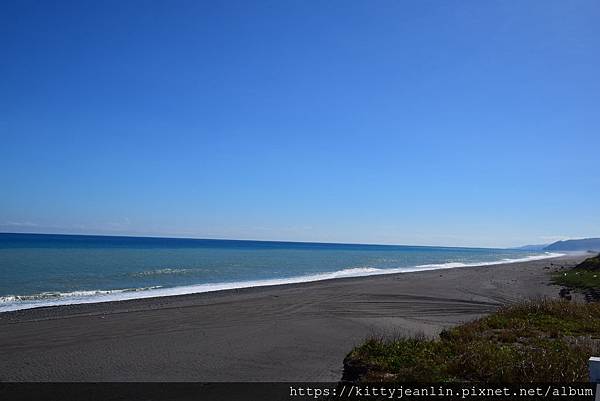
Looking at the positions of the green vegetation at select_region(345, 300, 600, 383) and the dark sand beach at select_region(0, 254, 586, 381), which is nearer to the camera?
the green vegetation at select_region(345, 300, 600, 383)

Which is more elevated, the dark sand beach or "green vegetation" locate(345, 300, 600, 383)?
"green vegetation" locate(345, 300, 600, 383)

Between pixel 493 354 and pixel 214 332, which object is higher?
pixel 493 354

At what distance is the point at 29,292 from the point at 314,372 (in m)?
19.5

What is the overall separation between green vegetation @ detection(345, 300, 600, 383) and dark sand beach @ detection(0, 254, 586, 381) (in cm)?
233

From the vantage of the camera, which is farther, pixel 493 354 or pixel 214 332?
pixel 214 332

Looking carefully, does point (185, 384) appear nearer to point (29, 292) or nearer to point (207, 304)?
point (207, 304)

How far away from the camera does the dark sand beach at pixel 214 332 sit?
10086mm

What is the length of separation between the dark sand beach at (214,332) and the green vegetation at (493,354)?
2334 millimetres

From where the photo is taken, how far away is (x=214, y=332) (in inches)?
555

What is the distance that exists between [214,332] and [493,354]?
29.6ft

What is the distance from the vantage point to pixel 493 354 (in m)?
7.58

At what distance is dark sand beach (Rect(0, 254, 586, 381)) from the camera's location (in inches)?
397

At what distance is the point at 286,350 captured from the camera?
472 inches

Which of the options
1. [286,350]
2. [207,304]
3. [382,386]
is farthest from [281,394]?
[207,304]
